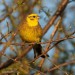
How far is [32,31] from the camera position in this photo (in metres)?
3.81

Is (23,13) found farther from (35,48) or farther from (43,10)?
(43,10)

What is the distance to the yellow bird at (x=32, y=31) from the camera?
3684 millimetres

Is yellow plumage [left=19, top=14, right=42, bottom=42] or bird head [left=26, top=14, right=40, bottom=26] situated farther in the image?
bird head [left=26, top=14, right=40, bottom=26]

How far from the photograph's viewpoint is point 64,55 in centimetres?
428

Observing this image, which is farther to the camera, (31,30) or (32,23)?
(32,23)

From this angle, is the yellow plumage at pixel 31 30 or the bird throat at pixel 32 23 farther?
the bird throat at pixel 32 23

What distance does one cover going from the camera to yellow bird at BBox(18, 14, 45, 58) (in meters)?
3.68

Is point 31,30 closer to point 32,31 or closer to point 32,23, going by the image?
point 32,31

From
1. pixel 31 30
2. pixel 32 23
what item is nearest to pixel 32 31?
pixel 31 30

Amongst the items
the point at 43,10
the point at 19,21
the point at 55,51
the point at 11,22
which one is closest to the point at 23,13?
the point at 19,21

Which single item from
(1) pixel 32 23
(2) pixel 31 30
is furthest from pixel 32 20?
(2) pixel 31 30

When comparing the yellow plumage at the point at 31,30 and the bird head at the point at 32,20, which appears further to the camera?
the bird head at the point at 32,20

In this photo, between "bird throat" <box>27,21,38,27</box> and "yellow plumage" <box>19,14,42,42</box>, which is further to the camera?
"bird throat" <box>27,21,38,27</box>

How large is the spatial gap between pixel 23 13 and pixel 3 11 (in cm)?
88
